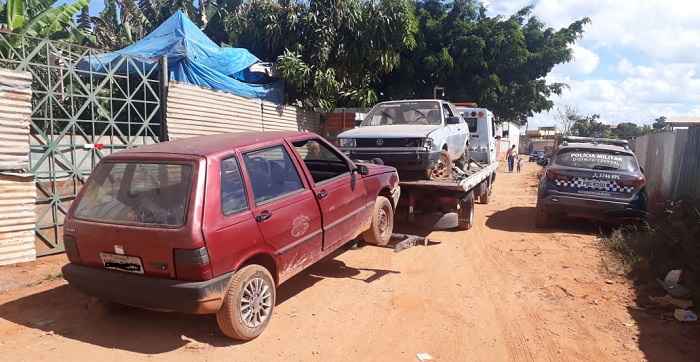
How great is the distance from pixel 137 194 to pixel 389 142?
4.26 metres

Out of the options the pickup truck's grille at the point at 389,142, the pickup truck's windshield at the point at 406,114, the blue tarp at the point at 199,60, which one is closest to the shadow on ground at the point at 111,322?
the pickup truck's grille at the point at 389,142

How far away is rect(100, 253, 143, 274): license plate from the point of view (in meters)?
3.64

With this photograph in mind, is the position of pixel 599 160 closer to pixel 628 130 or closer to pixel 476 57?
pixel 476 57

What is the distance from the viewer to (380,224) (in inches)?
241

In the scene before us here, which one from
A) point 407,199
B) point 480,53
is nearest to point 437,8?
point 480,53

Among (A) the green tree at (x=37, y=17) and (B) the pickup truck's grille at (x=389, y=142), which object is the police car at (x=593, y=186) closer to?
(B) the pickup truck's grille at (x=389, y=142)

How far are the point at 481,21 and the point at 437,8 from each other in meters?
2.27

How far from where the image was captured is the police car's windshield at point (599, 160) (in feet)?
26.8

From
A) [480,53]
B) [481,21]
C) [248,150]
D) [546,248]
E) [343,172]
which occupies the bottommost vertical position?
[546,248]

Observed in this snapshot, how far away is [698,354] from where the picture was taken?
385 centimetres

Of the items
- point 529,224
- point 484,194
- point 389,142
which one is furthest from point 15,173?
point 484,194

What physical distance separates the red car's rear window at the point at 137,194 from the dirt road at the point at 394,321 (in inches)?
42.3

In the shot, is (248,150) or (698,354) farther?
(248,150)

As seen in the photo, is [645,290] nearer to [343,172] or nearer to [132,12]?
[343,172]
